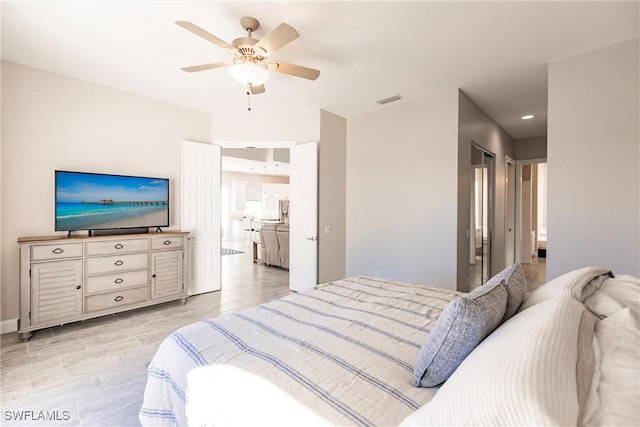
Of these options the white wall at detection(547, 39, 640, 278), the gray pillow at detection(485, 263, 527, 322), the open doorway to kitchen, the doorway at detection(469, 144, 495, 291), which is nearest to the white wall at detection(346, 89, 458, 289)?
the white wall at detection(547, 39, 640, 278)

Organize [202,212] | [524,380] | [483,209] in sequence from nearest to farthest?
[524,380]
[202,212]
[483,209]

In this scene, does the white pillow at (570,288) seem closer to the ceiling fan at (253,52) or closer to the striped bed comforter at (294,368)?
the striped bed comforter at (294,368)

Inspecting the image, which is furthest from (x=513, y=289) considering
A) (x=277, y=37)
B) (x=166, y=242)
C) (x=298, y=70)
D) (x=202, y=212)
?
(x=202, y=212)

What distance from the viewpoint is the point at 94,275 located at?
3078 millimetres

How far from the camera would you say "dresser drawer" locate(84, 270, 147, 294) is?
121 inches

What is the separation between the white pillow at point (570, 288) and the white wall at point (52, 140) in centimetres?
427

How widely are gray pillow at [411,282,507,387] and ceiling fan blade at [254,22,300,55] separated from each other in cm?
193

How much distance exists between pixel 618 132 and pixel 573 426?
10.4 feet

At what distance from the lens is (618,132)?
8.29 ft

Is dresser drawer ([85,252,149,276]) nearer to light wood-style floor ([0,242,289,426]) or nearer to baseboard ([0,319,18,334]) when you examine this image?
light wood-style floor ([0,242,289,426])

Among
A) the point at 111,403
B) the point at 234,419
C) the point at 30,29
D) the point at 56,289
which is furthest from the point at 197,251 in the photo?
the point at 234,419

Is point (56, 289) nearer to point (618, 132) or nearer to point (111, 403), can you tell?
point (111, 403)

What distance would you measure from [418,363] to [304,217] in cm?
341

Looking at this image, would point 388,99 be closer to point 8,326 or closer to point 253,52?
point 253,52
